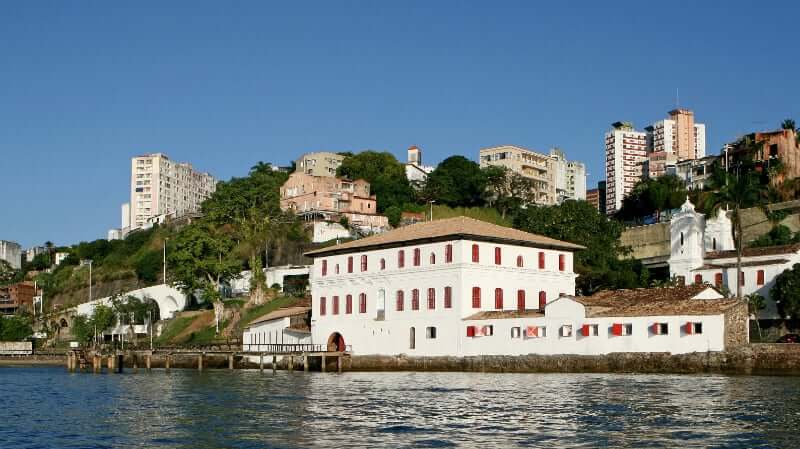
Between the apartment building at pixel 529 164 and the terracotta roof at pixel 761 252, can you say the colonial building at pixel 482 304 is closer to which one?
the terracotta roof at pixel 761 252

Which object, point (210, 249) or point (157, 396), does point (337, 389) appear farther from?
point (210, 249)

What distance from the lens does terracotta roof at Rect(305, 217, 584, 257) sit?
62625 millimetres

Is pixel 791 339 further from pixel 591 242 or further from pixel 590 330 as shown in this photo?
pixel 591 242

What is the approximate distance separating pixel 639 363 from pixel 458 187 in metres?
77.9

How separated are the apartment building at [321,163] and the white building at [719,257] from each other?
90.6 meters

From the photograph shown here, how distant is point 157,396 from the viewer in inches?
1781

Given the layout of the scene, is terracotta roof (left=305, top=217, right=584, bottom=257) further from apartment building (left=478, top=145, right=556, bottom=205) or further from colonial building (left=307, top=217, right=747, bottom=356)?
apartment building (left=478, top=145, right=556, bottom=205)

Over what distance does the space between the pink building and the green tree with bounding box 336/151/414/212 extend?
2.00 m

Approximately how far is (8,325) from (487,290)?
70.8m

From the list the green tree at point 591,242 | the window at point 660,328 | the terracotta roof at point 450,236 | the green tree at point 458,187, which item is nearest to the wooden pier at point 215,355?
the terracotta roof at point 450,236

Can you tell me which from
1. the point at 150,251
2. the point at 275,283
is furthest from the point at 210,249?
the point at 150,251

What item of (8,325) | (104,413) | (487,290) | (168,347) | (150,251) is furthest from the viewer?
(150,251)

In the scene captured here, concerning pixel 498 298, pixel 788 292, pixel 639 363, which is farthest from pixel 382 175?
pixel 639 363

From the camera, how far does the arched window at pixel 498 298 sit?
63.3m
